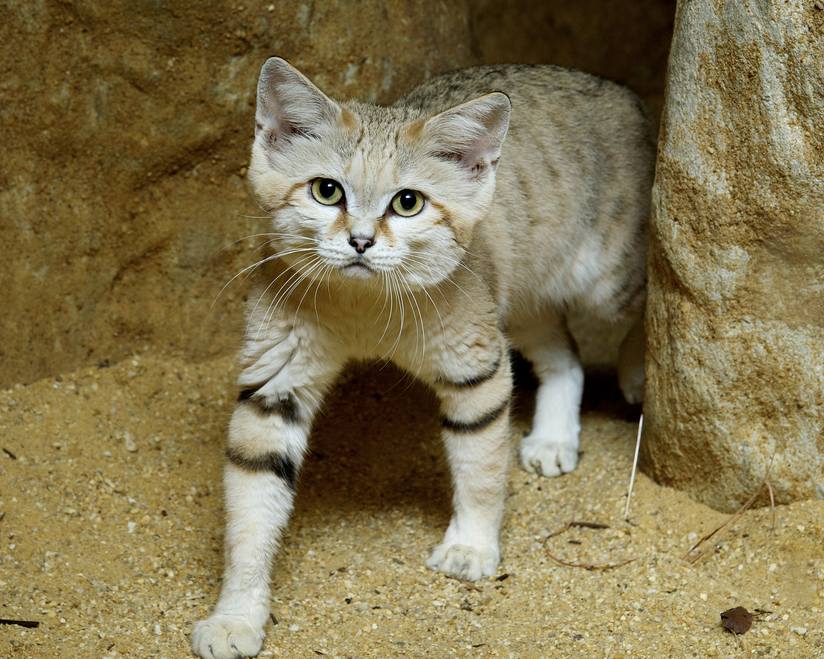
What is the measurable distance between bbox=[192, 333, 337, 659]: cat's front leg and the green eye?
1.63ft

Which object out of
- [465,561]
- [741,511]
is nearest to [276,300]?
[465,561]

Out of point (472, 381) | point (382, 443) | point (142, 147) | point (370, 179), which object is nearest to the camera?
point (370, 179)

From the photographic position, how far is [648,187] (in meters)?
3.98

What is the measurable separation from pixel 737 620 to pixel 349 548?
4.23ft

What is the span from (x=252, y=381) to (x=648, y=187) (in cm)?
183

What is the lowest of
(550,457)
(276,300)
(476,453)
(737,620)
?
(550,457)

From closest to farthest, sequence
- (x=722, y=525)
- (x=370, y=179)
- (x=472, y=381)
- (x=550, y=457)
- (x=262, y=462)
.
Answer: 1. (x=370, y=179)
2. (x=262, y=462)
3. (x=472, y=381)
4. (x=722, y=525)
5. (x=550, y=457)

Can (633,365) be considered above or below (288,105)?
below

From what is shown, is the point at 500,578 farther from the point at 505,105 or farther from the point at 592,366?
the point at 592,366

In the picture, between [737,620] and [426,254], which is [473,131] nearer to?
[426,254]

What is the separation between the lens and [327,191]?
280 centimetres

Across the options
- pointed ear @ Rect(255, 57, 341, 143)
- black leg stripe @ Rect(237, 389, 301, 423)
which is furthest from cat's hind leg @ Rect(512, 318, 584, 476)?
pointed ear @ Rect(255, 57, 341, 143)

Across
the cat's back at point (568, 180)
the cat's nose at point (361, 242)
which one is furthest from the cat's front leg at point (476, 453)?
the cat's nose at point (361, 242)

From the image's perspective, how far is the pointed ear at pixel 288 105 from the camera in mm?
2770
